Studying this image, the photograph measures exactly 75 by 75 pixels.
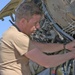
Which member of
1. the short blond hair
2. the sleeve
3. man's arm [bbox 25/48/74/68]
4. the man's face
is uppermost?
the short blond hair

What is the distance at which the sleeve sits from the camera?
12.4 ft

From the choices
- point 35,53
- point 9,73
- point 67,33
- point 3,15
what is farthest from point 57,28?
point 3,15

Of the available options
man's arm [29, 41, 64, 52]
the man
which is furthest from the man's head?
man's arm [29, 41, 64, 52]

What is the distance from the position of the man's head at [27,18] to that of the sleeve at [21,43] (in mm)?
74

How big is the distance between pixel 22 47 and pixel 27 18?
0.28 meters

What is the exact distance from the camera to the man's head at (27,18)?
382 centimetres

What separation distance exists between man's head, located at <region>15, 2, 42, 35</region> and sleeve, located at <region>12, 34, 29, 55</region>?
74 mm

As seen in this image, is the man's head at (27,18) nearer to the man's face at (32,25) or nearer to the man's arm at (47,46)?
the man's face at (32,25)

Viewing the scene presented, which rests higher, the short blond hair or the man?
the short blond hair

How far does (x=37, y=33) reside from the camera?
4109 millimetres

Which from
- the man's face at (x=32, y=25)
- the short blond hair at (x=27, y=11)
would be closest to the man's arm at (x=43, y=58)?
the man's face at (x=32, y=25)

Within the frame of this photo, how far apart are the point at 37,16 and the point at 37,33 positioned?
0.84 feet

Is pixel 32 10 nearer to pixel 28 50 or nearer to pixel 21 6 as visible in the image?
pixel 21 6

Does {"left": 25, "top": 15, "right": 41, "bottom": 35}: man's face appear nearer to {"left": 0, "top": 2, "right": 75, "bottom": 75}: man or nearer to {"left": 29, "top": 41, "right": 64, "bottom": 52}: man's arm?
{"left": 0, "top": 2, "right": 75, "bottom": 75}: man
